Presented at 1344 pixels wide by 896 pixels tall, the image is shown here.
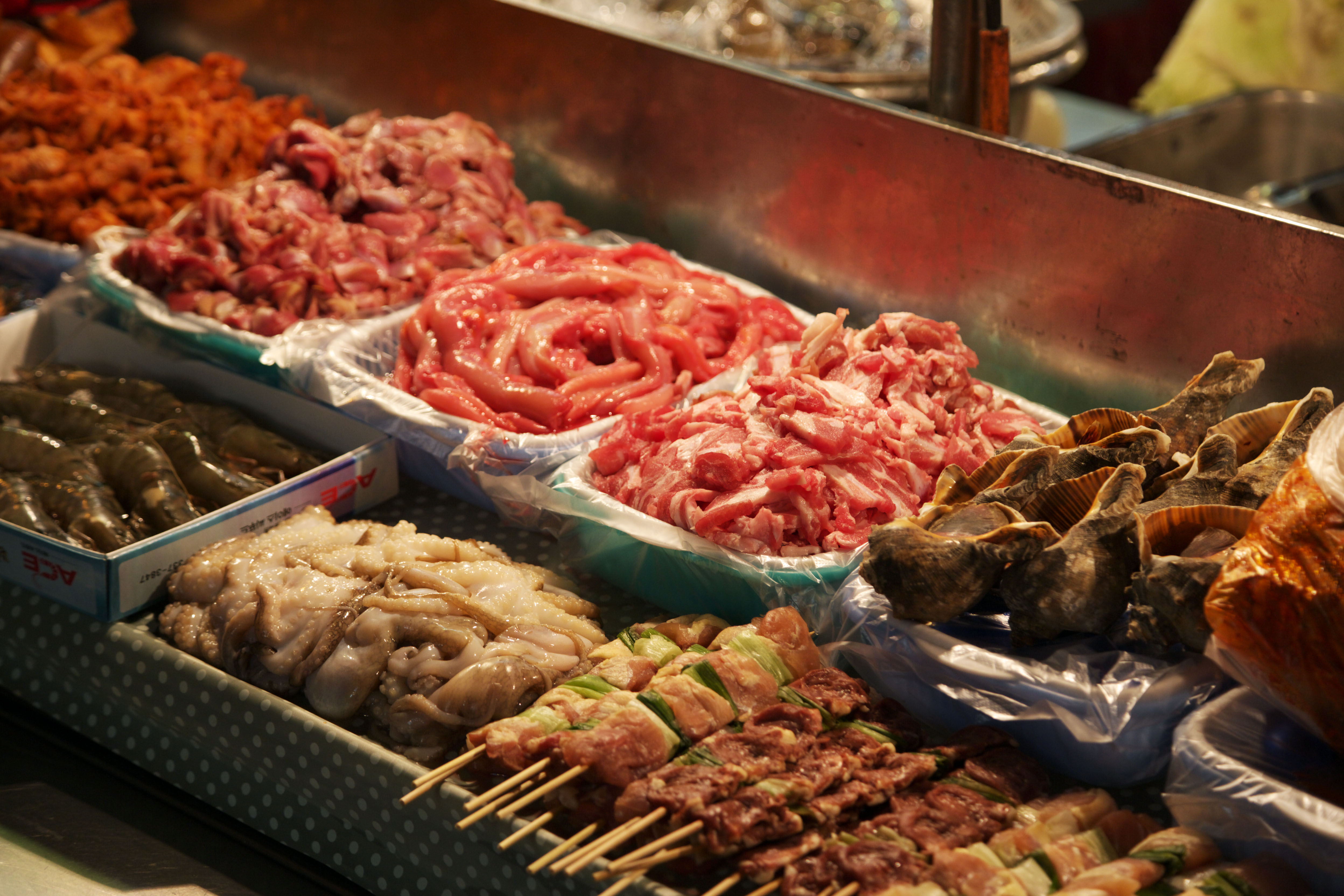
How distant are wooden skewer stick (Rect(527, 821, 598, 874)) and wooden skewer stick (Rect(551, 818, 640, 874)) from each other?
0.01 metres

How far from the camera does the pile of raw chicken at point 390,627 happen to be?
89.3 inches

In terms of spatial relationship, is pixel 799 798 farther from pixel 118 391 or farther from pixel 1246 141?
pixel 1246 141

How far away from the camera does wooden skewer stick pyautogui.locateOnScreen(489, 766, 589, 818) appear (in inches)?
77.0

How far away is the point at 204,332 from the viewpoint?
11.3 ft

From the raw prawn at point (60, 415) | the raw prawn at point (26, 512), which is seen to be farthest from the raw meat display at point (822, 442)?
the raw prawn at point (60, 415)

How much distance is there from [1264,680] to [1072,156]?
1.50m

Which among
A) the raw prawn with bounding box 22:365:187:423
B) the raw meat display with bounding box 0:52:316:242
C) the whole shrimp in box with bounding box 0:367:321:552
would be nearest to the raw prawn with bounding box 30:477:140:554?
the whole shrimp in box with bounding box 0:367:321:552

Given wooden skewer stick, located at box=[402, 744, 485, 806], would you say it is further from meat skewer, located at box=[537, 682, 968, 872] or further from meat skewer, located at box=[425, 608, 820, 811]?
meat skewer, located at box=[537, 682, 968, 872]

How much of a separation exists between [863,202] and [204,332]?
74.4 inches

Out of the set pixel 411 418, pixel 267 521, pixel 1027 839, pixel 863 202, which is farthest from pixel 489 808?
pixel 863 202

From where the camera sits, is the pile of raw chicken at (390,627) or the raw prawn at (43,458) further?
the raw prawn at (43,458)

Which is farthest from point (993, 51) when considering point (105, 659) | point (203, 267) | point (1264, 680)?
point (105, 659)

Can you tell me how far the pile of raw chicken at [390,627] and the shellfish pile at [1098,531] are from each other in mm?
701

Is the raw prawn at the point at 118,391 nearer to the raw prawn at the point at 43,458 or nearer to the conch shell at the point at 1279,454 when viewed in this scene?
the raw prawn at the point at 43,458
